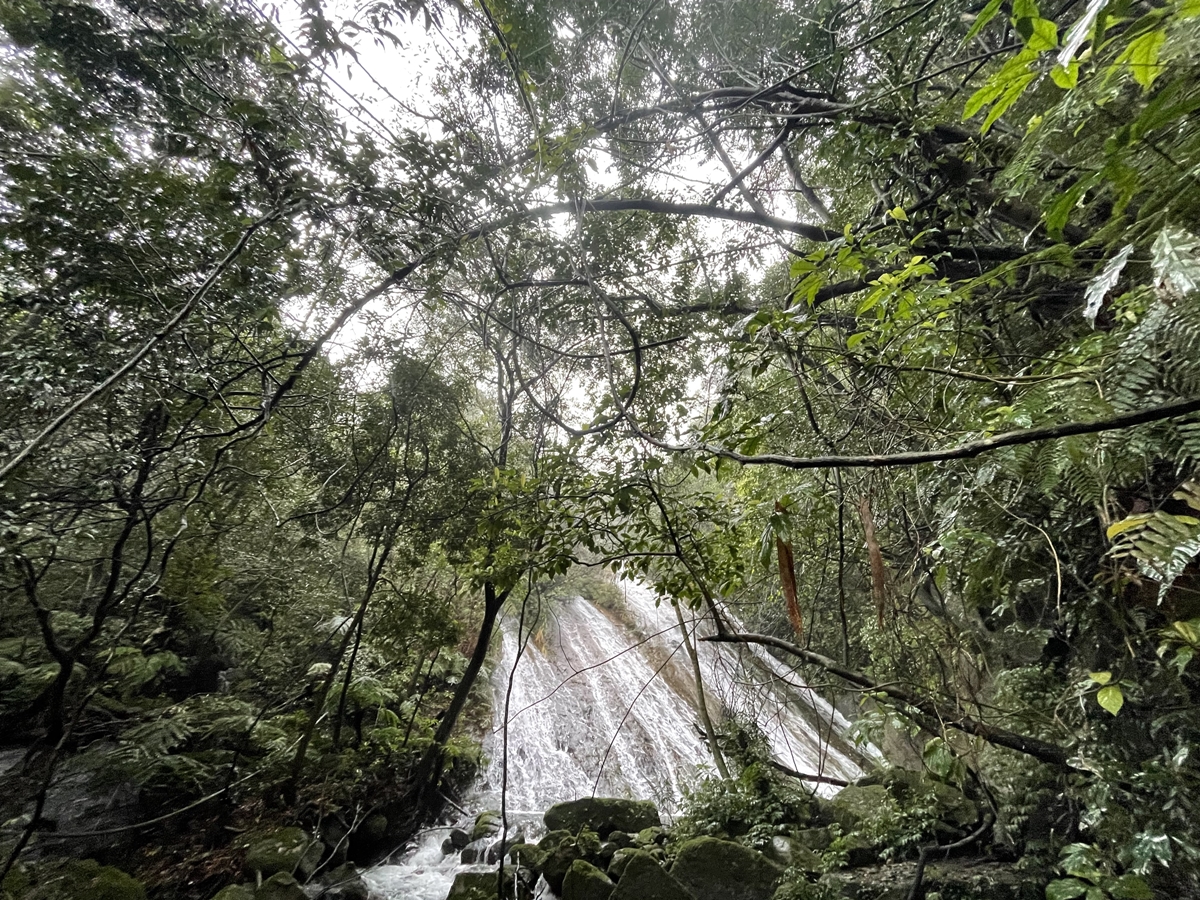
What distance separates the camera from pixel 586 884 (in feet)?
13.2

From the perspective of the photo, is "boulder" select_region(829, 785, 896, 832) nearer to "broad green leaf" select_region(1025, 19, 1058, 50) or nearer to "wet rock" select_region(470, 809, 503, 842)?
"wet rock" select_region(470, 809, 503, 842)

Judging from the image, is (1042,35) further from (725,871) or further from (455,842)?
(455,842)

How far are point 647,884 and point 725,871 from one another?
0.65 m

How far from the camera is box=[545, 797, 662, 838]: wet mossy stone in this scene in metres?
5.10

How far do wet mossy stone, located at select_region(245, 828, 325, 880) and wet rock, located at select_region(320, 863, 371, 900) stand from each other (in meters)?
0.18

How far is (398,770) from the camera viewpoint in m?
5.63

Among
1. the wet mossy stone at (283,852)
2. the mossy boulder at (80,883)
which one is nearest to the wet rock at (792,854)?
the wet mossy stone at (283,852)

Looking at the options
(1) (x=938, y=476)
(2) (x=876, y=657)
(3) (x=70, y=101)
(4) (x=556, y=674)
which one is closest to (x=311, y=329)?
(3) (x=70, y=101)

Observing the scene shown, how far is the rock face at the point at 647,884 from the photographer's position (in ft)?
12.4

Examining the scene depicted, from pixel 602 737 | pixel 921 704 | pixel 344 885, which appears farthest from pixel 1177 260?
pixel 602 737

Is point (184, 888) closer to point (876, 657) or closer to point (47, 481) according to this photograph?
point (47, 481)

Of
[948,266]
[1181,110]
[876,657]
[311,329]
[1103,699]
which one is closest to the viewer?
[1181,110]

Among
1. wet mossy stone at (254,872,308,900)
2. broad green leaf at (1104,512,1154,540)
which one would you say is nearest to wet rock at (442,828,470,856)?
wet mossy stone at (254,872,308,900)

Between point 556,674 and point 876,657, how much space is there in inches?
266
